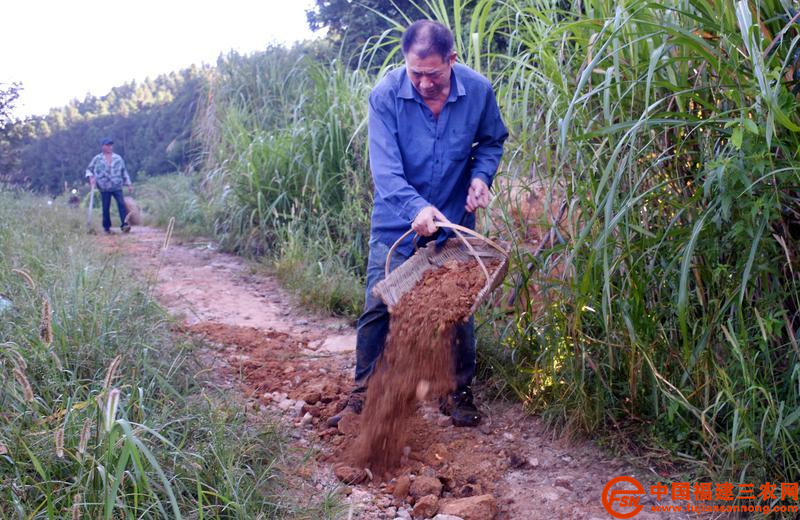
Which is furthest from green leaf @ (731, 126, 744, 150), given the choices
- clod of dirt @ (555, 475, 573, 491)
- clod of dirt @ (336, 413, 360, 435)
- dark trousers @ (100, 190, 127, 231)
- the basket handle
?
dark trousers @ (100, 190, 127, 231)

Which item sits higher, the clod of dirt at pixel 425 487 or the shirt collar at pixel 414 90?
the shirt collar at pixel 414 90

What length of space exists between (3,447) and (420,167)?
1986mm

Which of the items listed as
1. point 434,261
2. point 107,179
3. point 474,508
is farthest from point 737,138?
point 107,179

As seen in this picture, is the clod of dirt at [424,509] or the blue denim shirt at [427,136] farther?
the blue denim shirt at [427,136]

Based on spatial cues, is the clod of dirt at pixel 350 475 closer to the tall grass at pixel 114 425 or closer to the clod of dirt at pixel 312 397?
the tall grass at pixel 114 425

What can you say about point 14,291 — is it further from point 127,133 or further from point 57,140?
point 57,140

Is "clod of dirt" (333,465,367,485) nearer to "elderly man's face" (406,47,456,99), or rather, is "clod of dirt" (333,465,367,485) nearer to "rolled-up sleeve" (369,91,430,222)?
"rolled-up sleeve" (369,91,430,222)

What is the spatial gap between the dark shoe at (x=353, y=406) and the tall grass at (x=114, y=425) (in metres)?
0.49

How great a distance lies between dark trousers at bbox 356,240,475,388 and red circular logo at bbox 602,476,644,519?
2.88 ft

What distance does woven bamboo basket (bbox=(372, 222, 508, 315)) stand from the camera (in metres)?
3.13

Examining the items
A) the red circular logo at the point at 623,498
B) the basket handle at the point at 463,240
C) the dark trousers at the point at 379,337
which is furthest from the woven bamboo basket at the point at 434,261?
the red circular logo at the point at 623,498

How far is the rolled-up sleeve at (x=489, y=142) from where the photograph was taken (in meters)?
3.41

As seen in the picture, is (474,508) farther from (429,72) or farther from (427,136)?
(429,72)

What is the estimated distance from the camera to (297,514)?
2.47m
